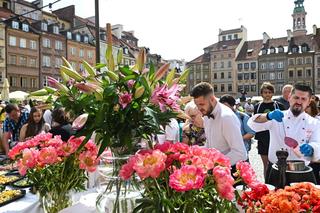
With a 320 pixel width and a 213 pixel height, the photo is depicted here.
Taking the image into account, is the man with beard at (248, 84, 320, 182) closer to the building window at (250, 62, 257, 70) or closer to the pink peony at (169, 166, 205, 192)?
the pink peony at (169, 166, 205, 192)

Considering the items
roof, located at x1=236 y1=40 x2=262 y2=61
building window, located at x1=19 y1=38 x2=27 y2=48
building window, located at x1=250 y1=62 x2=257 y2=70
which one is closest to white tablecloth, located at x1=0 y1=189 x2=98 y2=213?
building window, located at x1=19 y1=38 x2=27 y2=48

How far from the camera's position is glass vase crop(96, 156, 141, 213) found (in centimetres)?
144

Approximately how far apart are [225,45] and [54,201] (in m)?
57.8

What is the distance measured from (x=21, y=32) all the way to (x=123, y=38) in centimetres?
1994

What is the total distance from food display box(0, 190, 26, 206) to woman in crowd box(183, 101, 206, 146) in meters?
1.97

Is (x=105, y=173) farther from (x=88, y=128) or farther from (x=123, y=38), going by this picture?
(x=123, y=38)

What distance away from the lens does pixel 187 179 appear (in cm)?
112

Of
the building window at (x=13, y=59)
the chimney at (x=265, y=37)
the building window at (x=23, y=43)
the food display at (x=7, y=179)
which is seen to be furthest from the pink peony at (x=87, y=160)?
the chimney at (x=265, y=37)

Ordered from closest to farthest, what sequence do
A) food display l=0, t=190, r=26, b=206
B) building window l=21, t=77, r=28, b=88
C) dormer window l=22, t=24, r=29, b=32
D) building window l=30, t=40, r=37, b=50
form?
food display l=0, t=190, r=26, b=206 < dormer window l=22, t=24, r=29, b=32 < building window l=21, t=77, r=28, b=88 < building window l=30, t=40, r=37, b=50

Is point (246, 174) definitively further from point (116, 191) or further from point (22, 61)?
point (22, 61)

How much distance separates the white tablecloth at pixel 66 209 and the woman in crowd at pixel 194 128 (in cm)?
184

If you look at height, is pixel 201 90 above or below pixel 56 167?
above

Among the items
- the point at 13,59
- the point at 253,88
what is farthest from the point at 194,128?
the point at 253,88

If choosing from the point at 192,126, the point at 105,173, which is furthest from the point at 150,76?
the point at 192,126
